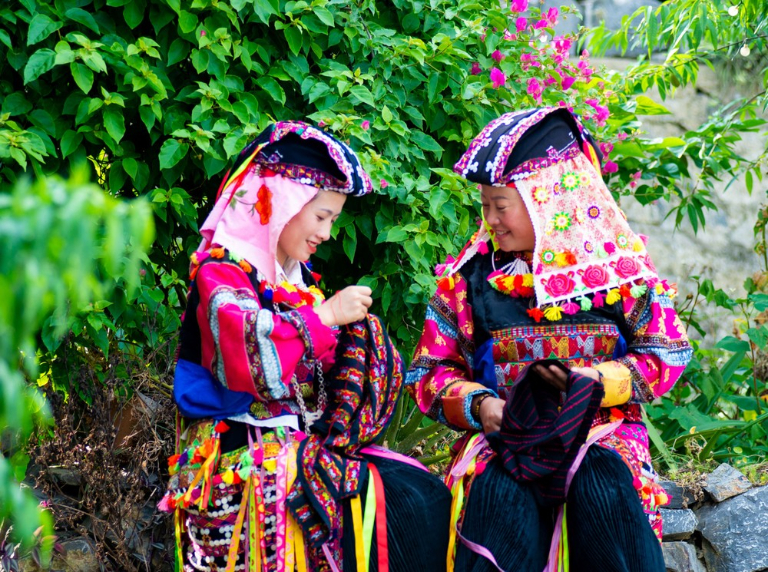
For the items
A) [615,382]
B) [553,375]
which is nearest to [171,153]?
[553,375]

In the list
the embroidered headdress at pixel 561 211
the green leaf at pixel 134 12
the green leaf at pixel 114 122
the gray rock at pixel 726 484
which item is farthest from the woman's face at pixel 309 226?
the gray rock at pixel 726 484

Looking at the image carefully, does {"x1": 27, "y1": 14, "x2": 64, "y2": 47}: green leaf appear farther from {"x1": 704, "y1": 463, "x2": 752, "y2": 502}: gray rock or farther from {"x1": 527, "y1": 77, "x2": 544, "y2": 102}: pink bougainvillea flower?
{"x1": 704, "y1": 463, "x2": 752, "y2": 502}: gray rock

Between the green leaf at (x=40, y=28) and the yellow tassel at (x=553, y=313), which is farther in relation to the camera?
the green leaf at (x=40, y=28)

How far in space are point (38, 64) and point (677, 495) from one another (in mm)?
2792

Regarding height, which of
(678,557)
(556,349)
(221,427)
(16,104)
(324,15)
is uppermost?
(324,15)

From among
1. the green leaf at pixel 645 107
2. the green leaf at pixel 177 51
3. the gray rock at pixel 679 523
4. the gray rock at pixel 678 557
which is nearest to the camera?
the green leaf at pixel 177 51

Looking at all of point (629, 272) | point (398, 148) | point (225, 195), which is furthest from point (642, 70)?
point (225, 195)

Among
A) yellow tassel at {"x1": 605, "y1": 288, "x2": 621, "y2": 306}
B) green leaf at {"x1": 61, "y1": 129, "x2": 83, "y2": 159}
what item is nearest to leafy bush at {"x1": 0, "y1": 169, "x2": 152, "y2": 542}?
yellow tassel at {"x1": 605, "y1": 288, "x2": 621, "y2": 306}

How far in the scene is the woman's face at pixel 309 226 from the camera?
2.61 meters

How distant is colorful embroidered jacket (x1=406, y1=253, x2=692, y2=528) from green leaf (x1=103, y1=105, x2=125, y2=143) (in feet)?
3.86

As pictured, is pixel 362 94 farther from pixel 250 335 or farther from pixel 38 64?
pixel 250 335

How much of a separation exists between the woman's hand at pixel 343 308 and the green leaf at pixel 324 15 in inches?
46.2

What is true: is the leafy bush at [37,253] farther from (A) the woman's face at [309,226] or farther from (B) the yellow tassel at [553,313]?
(B) the yellow tassel at [553,313]

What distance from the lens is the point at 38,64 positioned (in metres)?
2.95
